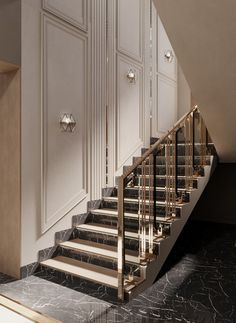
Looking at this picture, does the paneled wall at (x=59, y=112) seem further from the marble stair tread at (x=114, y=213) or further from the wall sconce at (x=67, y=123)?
the marble stair tread at (x=114, y=213)

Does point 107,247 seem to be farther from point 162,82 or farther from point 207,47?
point 162,82

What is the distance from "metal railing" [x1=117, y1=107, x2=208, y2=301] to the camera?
2.84m

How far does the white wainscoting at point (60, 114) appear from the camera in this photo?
3.66 m

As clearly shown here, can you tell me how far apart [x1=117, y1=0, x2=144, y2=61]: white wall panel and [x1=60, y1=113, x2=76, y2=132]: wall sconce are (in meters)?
1.66

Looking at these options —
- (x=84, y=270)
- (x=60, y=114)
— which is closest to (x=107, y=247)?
(x=84, y=270)

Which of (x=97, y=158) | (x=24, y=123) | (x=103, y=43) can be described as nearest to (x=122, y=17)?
(x=103, y=43)

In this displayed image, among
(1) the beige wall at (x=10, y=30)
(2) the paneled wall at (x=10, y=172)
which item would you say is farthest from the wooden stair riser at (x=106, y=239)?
(1) the beige wall at (x=10, y=30)

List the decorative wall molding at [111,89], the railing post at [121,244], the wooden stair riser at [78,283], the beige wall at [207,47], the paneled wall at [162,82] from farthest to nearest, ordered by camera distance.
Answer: the paneled wall at [162,82] → the decorative wall molding at [111,89] → the wooden stair riser at [78,283] → the railing post at [121,244] → the beige wall at [207,47]

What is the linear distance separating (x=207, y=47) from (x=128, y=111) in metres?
2.62

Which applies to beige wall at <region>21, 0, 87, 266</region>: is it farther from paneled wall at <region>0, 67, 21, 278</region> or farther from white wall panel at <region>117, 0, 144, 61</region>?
white wall panel at <region>117, 0, 144, 61</region>

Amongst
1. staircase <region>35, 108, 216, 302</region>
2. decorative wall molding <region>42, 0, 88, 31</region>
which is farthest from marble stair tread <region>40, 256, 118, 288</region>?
decorative wall molding <region>42, 0, 88, 31</region>

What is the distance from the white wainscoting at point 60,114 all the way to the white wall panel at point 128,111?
0.84 m

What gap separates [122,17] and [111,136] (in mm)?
1971

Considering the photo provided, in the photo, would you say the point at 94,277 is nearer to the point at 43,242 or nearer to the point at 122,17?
the point at 43,242
